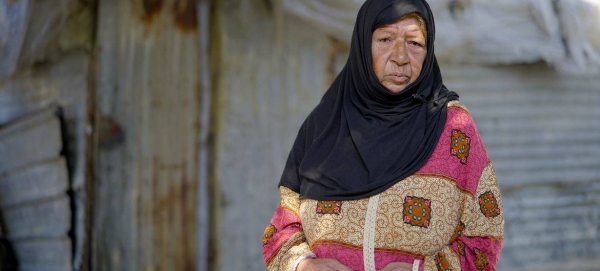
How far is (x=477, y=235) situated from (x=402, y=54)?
57cm

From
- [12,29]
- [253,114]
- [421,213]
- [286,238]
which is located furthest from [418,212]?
[12,29]

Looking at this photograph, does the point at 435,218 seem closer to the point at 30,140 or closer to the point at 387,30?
the point at 387,30

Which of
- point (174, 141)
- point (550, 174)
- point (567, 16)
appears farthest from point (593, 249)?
point (174, 141)

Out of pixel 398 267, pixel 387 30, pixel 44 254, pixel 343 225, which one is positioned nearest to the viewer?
pixel 398 267

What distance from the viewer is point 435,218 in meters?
2.10

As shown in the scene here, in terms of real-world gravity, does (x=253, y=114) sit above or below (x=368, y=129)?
above

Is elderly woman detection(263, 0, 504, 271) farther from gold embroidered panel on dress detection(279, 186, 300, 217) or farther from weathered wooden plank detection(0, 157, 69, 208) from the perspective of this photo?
weathered wooden plank detection(0, 157, 69, 208)

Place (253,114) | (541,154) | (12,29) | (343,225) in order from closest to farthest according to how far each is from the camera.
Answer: (343,225)
(12,29)
(253,114)
(541,154)

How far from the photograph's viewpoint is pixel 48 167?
4.44m

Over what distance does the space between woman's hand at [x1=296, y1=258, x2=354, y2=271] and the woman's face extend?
544mm

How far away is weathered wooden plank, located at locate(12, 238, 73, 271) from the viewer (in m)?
4.35

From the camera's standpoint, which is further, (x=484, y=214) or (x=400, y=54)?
(x=400, y=54)

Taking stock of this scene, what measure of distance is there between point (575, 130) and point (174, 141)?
2.47 metres

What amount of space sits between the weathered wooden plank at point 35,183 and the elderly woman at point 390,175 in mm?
2410
